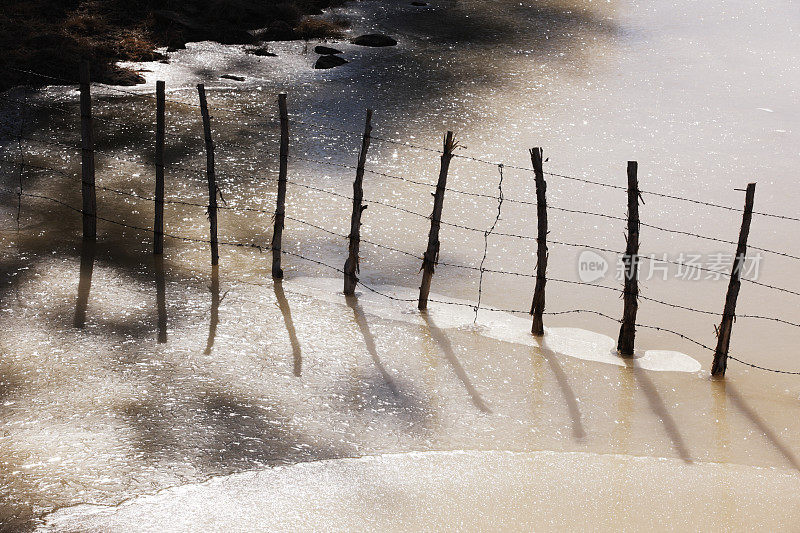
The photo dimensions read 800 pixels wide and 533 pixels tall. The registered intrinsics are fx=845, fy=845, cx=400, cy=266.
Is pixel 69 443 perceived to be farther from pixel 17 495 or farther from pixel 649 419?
pixel 649 419

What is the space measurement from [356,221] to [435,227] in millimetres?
725

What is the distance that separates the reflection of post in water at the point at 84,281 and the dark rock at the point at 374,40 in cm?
867

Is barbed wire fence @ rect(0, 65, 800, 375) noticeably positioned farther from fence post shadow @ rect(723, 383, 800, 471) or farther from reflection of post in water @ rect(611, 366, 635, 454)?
reflection of post in water @ rect(611, 366, 635, 454)

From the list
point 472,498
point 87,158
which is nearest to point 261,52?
point 87,158


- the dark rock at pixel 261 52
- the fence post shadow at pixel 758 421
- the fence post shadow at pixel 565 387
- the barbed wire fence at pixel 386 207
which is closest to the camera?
the fence post shadow at pixel 758 421

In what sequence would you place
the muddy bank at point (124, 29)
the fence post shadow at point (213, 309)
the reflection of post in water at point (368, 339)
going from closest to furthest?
the reflection of post in water at point (368, 339) < the fence post shadow at point (213, 309) < the muddy bank at point (124, 29)

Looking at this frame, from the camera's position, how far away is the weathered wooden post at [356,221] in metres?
7.16

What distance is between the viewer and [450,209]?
9.61 m

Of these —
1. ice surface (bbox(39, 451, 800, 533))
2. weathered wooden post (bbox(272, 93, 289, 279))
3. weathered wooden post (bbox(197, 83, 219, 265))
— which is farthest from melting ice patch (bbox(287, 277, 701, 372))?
ice surface (bbox(39, 451, 800, 533))

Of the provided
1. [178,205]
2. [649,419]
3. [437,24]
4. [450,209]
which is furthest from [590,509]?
[437,24]

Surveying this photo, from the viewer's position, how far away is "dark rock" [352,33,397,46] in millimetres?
15469

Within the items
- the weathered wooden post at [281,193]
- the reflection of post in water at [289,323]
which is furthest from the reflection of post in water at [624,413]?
the weathered wooden post at [281,193]

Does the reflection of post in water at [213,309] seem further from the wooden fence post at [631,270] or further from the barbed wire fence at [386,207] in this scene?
the wooden fence post at [631,270]

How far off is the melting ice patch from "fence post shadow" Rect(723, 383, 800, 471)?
388 millimetres
